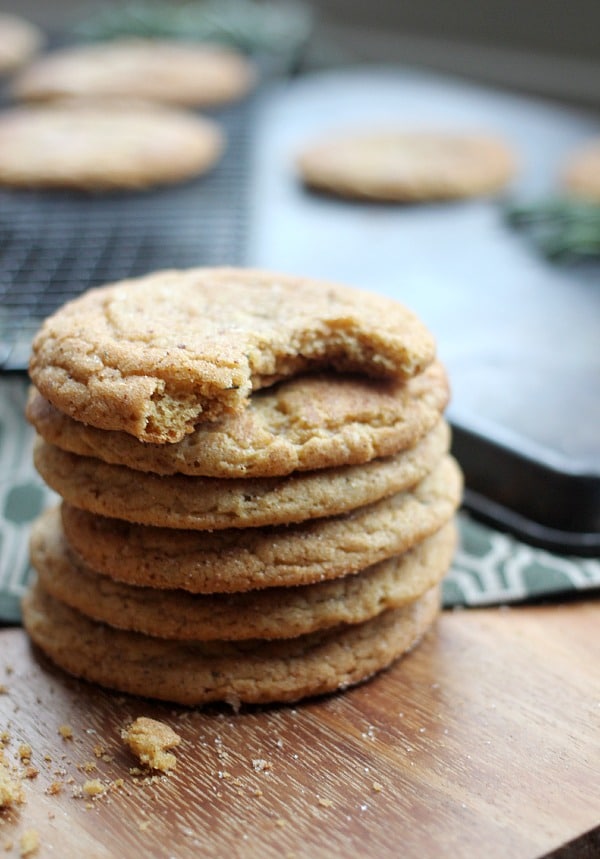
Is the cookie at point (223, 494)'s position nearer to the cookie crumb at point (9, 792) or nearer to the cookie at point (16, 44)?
the cookie crumb at point (9, 792)

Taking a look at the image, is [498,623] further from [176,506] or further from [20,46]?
[20,46]

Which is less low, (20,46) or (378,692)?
(20,46)

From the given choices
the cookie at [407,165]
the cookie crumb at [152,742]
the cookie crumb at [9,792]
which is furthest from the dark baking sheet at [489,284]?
the cookie crumb at [9,792]

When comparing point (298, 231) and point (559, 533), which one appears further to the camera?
point (298, 231)

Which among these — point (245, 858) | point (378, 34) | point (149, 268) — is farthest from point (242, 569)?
point (378, 34)

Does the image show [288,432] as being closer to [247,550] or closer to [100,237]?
[247,550]

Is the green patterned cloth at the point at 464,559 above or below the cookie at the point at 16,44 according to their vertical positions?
below

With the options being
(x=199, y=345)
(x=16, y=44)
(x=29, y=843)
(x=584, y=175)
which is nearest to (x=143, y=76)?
(x=16, y=44)

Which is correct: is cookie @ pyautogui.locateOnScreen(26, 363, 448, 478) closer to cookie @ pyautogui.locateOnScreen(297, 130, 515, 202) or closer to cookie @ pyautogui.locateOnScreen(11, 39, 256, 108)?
cookie @ pyautogui.locateOnScreen(297, 130, 515, 202)
